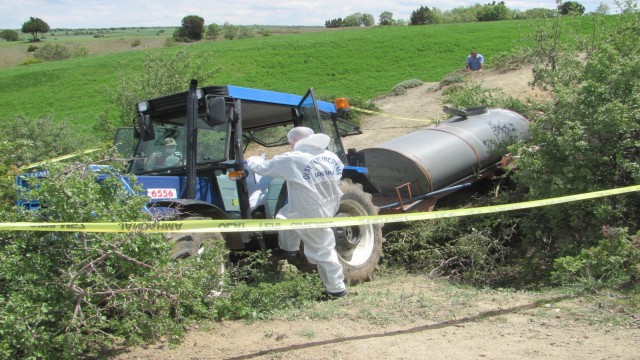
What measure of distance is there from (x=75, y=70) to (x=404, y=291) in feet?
156

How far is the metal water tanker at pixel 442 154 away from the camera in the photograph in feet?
28.4

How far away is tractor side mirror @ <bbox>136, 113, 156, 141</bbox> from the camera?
6.63 meters

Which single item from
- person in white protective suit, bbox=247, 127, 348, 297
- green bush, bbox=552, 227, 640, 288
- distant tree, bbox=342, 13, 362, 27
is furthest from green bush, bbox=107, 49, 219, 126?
distant tree, bbox=342, 13, 362, 27

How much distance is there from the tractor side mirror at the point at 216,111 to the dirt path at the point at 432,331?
184 cm

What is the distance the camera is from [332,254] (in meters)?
6.36

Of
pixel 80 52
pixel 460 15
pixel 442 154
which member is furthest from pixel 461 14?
pixel 442 154

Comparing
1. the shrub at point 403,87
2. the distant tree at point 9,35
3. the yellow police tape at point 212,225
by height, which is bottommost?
the shrub at point 403,87

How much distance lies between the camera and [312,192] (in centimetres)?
629

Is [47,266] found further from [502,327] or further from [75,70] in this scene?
[75,70]

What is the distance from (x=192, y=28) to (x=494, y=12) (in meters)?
34.0

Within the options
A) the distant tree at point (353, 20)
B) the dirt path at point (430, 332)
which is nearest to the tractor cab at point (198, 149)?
the dirt path at point (430, 332)

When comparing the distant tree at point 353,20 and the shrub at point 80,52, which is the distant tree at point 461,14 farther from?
the shrub at point 80,52

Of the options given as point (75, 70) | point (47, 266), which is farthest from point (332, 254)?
point (75, 70)

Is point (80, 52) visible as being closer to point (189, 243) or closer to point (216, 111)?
point (216, 111)
